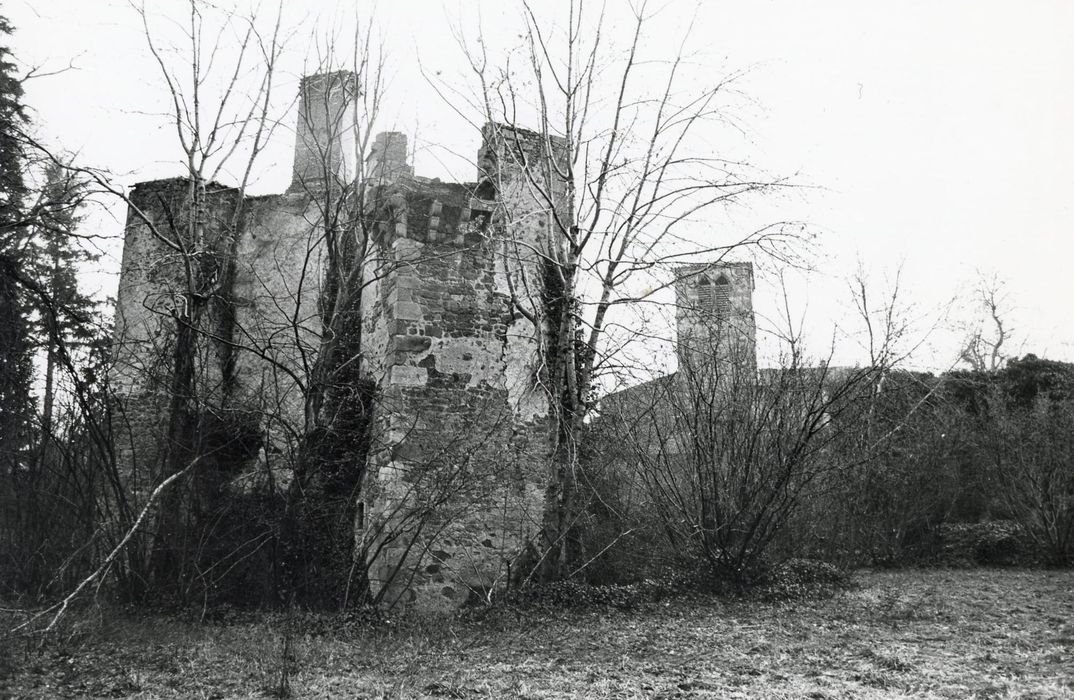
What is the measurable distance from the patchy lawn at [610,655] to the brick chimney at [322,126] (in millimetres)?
5994

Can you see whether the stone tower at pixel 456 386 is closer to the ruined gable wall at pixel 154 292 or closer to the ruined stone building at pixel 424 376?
the ruined stone building at pixel 424 376

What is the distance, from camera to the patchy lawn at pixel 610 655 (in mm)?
5887

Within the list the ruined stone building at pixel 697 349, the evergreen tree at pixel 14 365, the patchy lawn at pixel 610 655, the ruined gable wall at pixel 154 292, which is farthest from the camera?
the ruined gable wall at pixel 154 292

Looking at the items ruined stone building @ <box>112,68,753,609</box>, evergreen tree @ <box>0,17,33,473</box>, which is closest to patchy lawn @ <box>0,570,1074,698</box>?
ruined stone building @ <box>112,68,753,609</box>

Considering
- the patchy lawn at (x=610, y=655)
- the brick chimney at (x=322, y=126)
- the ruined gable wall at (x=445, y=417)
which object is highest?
the brick chimney at (x=322, y=126)

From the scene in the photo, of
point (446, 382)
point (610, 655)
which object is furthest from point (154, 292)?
point (610, 655)

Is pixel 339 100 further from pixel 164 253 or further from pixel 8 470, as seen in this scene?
pixel 8 470

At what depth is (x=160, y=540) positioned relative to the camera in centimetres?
909

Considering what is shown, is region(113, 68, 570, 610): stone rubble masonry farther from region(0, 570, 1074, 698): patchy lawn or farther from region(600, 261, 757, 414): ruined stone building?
region(600, 261, 757, 414): ruined stone building

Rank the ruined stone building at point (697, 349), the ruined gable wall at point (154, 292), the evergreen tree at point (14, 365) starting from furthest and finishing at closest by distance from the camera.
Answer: the ruined gable wall at point (154, 292) → the ruined stone building at point (697, 349) → the evergreen tree at point (14, 365)

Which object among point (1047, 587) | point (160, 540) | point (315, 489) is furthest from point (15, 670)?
point (1047, 587)

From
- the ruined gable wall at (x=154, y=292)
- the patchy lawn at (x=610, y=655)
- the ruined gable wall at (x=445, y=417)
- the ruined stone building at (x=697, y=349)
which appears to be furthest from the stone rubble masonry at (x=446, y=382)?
the ruined stone building at (x=697, y=349)

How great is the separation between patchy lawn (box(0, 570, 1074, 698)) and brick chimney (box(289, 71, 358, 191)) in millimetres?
5994

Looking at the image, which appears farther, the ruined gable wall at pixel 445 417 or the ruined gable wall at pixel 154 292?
the ruined gable wall at pixel 154 292
